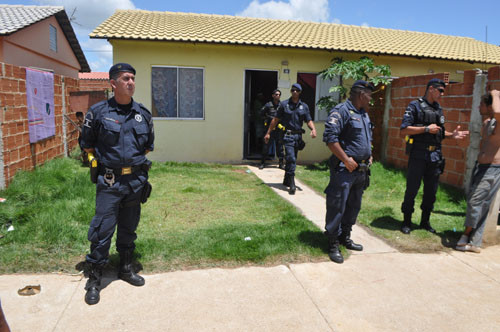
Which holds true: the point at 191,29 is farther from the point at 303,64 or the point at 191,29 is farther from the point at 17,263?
the point at 17,263

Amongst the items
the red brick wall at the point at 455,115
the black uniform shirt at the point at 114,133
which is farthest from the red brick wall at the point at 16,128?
the red brick wall at the point at 455,115

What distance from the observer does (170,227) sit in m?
4.98

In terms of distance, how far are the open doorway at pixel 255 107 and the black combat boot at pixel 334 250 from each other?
6758 mm

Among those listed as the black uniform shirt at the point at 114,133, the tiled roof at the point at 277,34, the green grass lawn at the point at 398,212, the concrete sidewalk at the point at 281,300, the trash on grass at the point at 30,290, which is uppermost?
the tiled roof at the point at 277,34

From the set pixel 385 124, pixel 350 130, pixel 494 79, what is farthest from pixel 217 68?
pixel 350 130

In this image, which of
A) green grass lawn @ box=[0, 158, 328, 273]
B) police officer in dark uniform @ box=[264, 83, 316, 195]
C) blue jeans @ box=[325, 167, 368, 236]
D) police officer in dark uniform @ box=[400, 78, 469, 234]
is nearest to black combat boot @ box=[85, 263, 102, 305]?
green grass lawn @ box=[0, 158, 328, 273]

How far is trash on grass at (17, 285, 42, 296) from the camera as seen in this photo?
3189 mm

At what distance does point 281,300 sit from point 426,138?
2997mm

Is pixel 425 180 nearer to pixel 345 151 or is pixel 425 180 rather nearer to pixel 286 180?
pixel 345 151

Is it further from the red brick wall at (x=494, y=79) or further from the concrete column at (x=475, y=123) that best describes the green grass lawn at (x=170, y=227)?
the red brick wall at (x=494, y=79)

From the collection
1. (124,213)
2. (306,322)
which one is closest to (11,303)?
(124,213)

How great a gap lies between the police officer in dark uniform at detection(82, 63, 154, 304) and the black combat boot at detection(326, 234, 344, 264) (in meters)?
1.99

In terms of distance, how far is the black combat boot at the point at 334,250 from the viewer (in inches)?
160

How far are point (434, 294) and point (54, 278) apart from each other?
3.46 m
